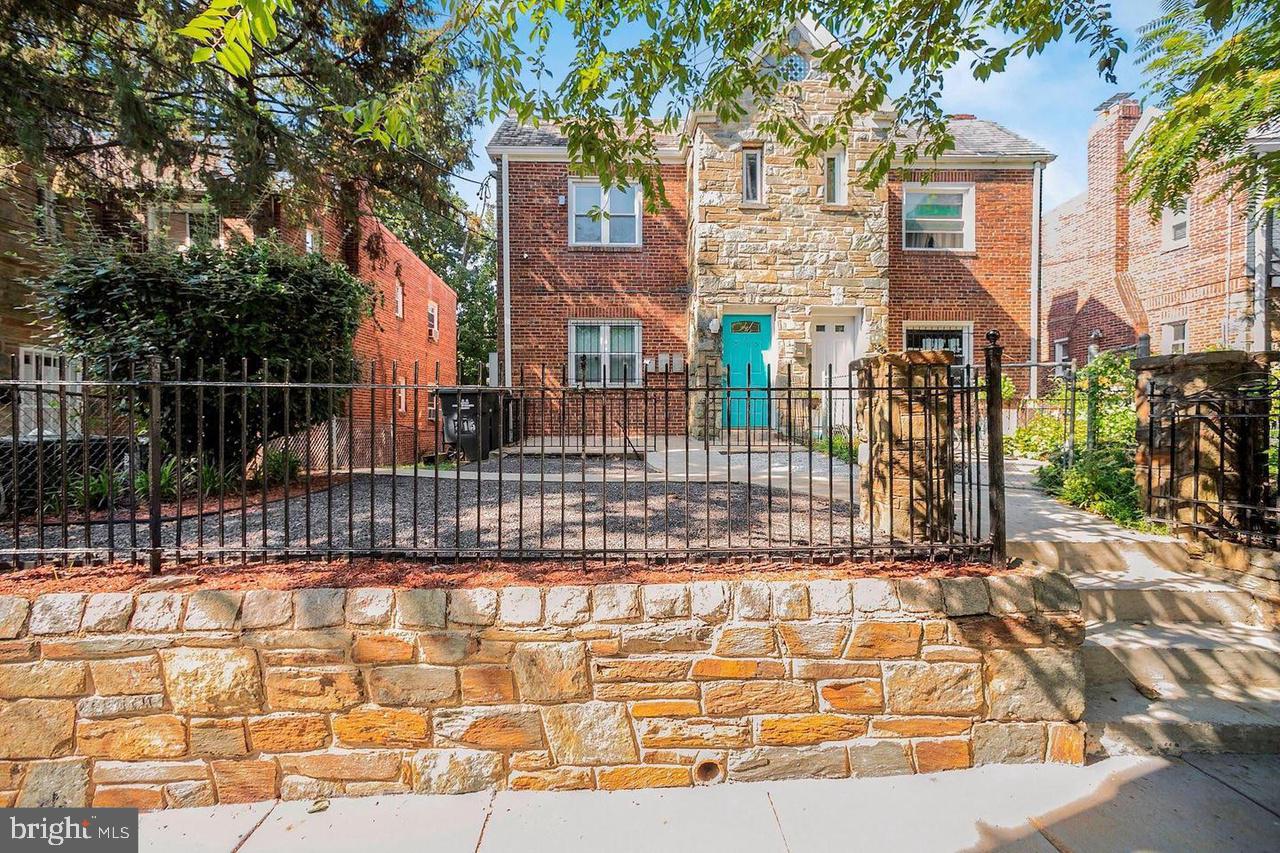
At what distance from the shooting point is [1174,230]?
41.9ft

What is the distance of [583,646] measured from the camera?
9.23 ft

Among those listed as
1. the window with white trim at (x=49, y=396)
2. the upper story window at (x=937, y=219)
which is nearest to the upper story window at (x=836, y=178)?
the upper story window at (x=937, y=219)

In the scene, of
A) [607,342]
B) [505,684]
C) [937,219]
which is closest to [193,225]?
[505,684]

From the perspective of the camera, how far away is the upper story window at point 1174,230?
12.4 metres

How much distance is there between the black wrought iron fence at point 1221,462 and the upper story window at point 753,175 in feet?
26.2

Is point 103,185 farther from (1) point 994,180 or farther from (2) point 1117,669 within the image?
(1) point 994,180

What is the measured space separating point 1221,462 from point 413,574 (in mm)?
5433

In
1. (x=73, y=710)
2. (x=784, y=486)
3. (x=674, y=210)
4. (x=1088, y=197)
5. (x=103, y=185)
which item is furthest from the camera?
(x=1088, y=197)

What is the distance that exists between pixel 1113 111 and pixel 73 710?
20.0 metres

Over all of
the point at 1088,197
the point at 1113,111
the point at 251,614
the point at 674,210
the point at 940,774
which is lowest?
the point at 940,774

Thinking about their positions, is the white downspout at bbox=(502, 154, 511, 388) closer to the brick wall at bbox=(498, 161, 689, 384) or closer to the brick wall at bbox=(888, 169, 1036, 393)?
the brick wall at bbox=(498, 161, 689, 384)

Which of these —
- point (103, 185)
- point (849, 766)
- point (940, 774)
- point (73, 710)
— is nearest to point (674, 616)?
point (849, 766)

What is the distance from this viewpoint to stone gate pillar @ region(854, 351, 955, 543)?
10.9ft

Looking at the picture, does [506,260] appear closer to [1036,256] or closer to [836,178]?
[836,178]
